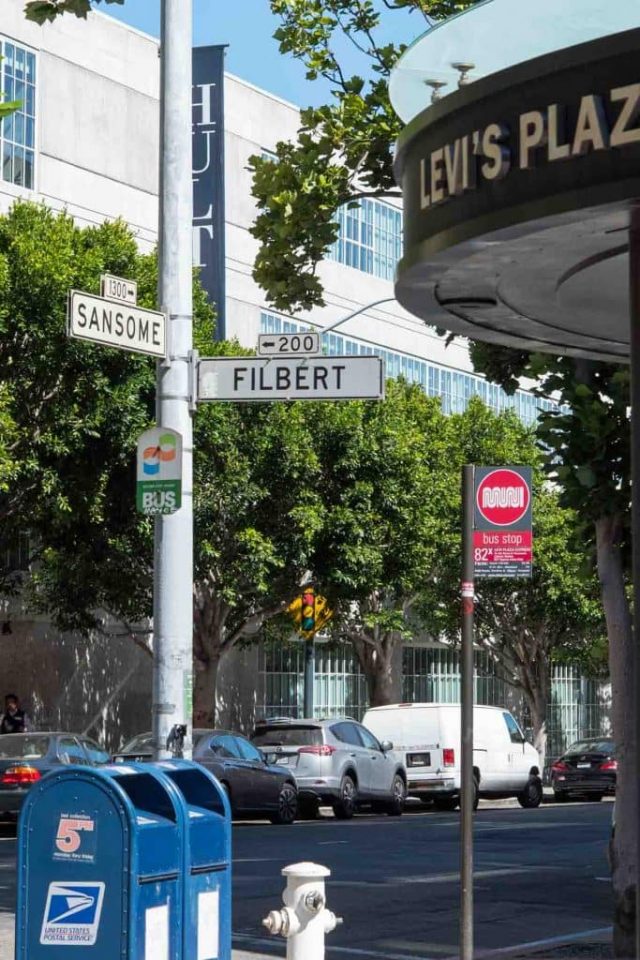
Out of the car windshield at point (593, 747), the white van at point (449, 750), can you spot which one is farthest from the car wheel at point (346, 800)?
the car windshield at point (593, 747)

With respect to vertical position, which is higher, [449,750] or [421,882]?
[449,750]

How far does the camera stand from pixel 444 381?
49.0 m

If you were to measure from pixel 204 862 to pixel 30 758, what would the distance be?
16399mm

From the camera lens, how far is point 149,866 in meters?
7.86

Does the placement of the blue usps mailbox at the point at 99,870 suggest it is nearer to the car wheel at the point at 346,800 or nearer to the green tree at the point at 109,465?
the green tree at the point at 109,465

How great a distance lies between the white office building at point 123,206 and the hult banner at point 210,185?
1410 mm

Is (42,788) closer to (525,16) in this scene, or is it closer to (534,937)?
(525,16)

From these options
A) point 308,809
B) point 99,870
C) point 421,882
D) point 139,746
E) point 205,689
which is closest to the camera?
point 99,870

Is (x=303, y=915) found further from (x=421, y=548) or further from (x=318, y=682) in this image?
(x=318, y=682)

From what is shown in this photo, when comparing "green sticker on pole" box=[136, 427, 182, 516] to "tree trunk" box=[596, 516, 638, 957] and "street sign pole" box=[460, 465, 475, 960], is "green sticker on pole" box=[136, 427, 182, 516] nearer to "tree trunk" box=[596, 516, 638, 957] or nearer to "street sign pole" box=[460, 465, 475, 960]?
"street sign pole" box=[460, 465, 475, 960]

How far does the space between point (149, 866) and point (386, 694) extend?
35396mm

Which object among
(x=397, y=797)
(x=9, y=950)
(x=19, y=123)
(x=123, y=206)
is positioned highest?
(x=19, y=123)

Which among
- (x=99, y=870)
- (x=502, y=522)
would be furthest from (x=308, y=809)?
(x=99, y=870)

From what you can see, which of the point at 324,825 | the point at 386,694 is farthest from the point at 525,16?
the point at 386,694
